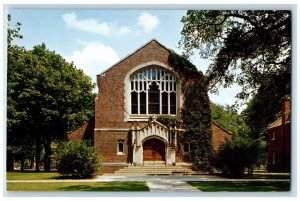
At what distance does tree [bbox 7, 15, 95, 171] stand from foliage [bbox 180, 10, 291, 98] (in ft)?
44.7

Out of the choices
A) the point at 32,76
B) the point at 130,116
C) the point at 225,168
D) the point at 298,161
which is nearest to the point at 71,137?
the point at 130,116

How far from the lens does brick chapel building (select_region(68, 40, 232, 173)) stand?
2527cm

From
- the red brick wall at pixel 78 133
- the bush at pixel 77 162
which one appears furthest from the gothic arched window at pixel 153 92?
the bush at pixel 77 162

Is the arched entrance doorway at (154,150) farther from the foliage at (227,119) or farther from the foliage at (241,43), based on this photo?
the foliage at (227,119)

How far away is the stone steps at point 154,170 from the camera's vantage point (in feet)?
78.6

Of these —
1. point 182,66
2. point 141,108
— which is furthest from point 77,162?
point 182,66

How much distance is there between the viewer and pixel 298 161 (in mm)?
14242

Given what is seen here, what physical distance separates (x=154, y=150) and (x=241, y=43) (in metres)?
10.0

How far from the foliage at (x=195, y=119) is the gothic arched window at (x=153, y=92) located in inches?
26.5

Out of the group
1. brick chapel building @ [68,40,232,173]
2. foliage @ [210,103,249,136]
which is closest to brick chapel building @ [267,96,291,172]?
brick chapel building @ [68,40,232,173]

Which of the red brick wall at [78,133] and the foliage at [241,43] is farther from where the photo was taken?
the red brick wall at [78,133]

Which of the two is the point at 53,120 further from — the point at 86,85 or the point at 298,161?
the point at 298,161

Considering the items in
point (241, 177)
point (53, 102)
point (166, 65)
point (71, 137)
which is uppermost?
point (166, 65)

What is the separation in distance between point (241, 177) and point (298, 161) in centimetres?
767
